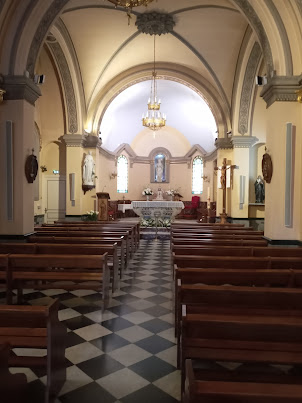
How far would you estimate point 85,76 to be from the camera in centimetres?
1226

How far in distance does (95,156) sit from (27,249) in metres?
8.95

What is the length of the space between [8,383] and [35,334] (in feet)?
1.95

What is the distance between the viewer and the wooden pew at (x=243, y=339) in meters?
2.00

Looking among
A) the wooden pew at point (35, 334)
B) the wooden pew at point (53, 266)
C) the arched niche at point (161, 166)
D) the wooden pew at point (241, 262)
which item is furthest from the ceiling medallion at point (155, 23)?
the arched niche at point (161, 166)

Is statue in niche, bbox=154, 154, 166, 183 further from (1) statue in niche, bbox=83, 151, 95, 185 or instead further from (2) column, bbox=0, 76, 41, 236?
(2) column, bbox=0, 76, 41, 236

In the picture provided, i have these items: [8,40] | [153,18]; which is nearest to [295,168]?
[8,40]

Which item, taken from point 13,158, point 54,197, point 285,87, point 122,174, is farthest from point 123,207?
point 285,87

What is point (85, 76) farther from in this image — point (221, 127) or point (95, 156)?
point (221, 127)

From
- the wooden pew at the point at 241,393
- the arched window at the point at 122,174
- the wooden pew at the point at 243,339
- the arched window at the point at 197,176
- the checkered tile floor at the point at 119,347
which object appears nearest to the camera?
the wooden pew at the point at 241,393

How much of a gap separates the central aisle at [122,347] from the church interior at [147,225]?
0.02 m

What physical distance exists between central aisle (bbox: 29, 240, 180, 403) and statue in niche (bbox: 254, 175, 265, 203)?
7348mm

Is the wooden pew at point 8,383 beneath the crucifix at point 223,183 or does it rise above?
beneath

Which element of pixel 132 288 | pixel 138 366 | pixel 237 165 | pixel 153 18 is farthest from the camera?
pixel 237 165

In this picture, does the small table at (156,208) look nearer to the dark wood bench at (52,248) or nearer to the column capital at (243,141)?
the column capital at (243,141)
